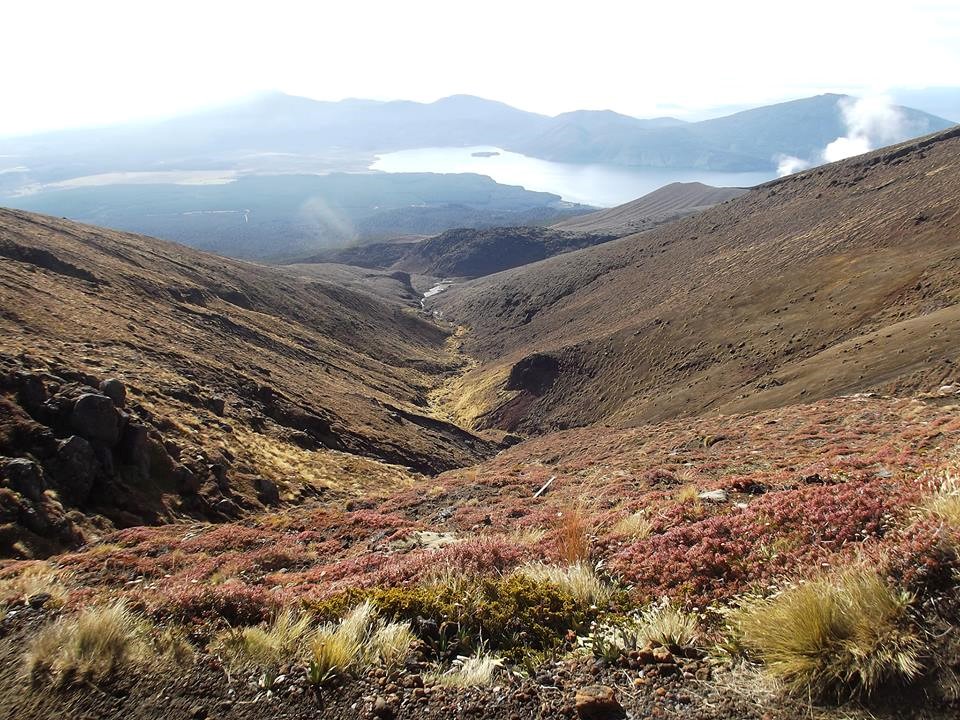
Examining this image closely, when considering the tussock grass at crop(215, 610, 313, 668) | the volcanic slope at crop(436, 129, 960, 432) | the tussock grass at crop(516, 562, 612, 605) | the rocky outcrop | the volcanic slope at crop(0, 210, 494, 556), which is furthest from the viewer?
the volcanic slope at crop(436, 129, 960, 432)

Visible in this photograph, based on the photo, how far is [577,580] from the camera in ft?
17.0

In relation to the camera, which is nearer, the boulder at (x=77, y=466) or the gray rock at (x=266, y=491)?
the boulder at (x=77, y=466)

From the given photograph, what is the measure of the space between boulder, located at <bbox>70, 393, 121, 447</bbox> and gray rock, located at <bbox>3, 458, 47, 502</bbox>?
6.63ft

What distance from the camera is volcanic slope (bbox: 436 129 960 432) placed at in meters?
24.4

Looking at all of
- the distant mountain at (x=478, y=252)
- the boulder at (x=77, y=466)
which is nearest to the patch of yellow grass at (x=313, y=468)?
the boulder at (x=77, y=466)

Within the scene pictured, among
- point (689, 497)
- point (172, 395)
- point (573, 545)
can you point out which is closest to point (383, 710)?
point (573, 545)

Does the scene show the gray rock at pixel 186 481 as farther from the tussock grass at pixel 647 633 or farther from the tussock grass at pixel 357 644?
the tussock grass at pixel 647 633

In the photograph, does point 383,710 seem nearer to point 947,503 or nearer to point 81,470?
point 947,503

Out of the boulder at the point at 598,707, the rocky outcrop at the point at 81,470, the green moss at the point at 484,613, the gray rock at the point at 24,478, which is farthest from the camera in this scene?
the gray rock at the point at 24,478

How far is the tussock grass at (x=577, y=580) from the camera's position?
16.4 feet

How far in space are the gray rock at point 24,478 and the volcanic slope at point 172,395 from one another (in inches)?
1.1

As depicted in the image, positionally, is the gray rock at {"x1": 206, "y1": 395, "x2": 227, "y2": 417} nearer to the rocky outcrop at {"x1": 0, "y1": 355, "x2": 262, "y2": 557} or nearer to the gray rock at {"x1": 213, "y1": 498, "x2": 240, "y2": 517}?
the rocky outcrop at {"x1": 0, "y1": 355, "x2": 262, "y2": 557}

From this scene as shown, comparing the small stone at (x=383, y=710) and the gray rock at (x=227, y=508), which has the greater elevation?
the small stone at (x=383, y=710)

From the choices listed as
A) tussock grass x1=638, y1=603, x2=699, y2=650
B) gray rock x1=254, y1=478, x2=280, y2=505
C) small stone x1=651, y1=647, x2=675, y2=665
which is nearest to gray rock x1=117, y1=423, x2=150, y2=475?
gray rock x1=254, y1=478, x2=280, y2=505
